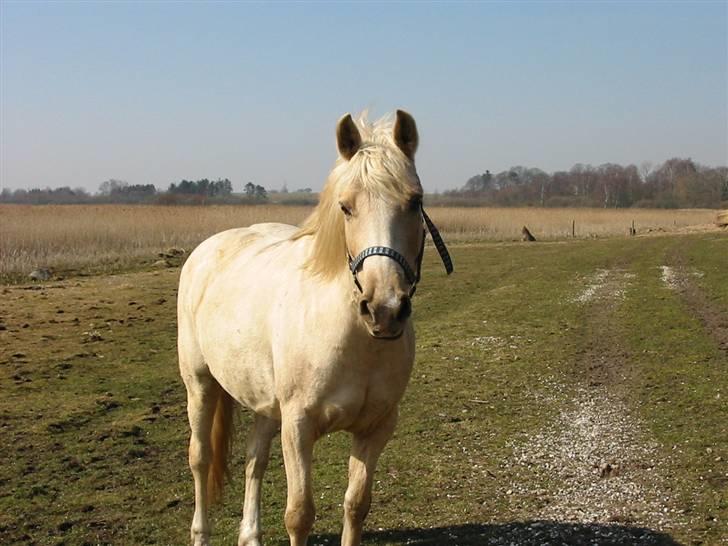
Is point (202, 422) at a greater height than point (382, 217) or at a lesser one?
lesser

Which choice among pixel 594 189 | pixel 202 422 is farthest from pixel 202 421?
pixel 594 189

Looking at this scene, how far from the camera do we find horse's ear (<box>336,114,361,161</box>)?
292 centimetres

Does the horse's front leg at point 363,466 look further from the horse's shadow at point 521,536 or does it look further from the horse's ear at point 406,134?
the horse's ear at point 406,134

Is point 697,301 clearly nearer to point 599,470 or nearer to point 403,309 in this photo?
point 599,470

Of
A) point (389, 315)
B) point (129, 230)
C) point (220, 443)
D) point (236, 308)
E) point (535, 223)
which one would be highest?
point (389, 315)

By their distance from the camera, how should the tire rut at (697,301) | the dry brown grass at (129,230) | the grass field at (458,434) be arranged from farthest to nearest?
the dry brown grass at (129,230)
the tire rut at (697,301)
the grass field at (458,434)

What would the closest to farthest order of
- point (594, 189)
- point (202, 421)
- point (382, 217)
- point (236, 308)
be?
point (382, 217), point (236, 308), point (202, 421), point (594, 189)

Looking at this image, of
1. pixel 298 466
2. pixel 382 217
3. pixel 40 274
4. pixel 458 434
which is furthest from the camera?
pixel 40 274

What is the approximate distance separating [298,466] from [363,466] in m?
0.31

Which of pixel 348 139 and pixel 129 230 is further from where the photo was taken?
pixel 129 230

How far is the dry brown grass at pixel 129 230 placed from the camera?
60.0ft

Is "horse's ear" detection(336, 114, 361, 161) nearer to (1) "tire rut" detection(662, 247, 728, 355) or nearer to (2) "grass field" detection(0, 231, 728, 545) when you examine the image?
(2) "grass field" detection(0, 231, 728, 545)

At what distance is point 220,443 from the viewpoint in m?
4.46

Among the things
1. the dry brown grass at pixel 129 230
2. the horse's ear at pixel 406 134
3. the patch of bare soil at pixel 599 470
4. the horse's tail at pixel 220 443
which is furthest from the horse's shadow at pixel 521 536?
the dry brown grass at pixel 129 230
